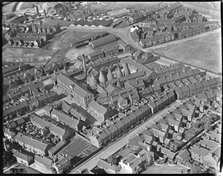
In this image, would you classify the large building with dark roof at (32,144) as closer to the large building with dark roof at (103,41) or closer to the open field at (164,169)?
the open field at (164,169)

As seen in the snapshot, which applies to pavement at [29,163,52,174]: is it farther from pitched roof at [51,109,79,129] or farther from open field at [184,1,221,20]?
open field at [184,1,221,20]

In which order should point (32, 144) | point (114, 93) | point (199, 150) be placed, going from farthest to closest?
1. point (114, 93)
2. point (32, 144)
3. point (199, 150)

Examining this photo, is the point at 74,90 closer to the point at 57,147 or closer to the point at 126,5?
the point at 57,147

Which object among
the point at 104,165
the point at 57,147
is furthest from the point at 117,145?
the point at 57,147

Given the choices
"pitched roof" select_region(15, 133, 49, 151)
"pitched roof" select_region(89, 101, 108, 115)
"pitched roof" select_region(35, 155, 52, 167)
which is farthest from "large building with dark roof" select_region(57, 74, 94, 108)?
"pitched roof" select_region(35, 155, 52, 167)

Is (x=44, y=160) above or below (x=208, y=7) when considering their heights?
below

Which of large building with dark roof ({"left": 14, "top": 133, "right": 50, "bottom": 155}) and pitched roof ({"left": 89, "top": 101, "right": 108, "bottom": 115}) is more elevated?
pitched roof ({"left": 89, "top": 101, "right": 108, "bottom": 115})

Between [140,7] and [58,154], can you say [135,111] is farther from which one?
[140,7]
